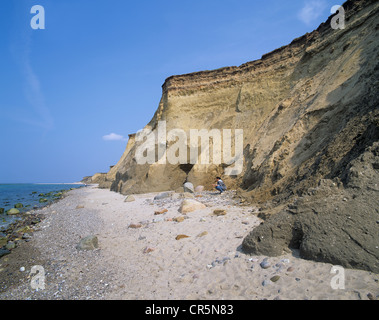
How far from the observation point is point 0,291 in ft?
16.0

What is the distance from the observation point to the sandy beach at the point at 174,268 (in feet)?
11.2

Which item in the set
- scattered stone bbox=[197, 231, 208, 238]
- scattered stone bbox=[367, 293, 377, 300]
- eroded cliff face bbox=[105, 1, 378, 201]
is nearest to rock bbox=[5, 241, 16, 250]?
scattered stone bbox=[197, 231, 208, 238]

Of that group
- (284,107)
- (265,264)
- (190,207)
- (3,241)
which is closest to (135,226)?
(190,207)

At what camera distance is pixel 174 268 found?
4.71 metres

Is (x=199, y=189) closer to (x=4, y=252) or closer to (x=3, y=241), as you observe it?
(x=3, y=241)

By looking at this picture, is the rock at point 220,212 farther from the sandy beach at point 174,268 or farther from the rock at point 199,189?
the rock at point 199,189

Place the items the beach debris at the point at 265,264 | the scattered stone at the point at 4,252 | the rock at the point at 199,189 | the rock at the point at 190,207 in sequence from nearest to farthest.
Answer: the beach debris at the point at 265,264 < the scattered stone at the point at 4,252 < the rock at the point at 190,207 < the rock at the point at 199,189

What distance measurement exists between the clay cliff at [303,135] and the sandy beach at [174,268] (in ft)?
1.52

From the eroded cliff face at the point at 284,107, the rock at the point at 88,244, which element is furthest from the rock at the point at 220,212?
the rock at the point at 88,244

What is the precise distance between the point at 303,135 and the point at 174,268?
316 inches

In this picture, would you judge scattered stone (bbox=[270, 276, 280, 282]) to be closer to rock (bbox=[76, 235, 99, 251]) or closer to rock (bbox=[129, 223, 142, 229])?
rock (bbox=[76, 235, 99, 251])
